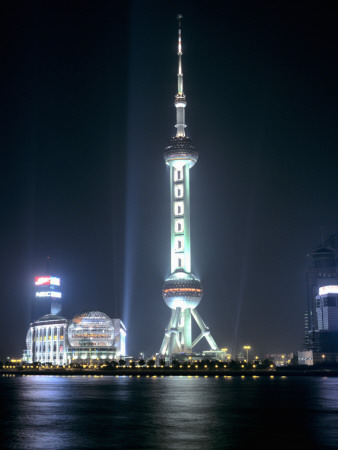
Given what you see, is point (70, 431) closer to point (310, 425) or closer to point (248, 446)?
point (248, 446)

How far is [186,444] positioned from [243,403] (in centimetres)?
3452

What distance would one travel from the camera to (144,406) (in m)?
69.6

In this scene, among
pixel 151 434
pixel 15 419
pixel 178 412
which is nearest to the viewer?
pixel 151 434

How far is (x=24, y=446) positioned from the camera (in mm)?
39969

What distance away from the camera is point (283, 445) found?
39.8 metres

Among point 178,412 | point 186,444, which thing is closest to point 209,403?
point 178,412

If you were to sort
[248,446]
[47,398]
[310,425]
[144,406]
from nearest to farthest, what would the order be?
[248,446]
[310,425]
[144,406]
[47,398]

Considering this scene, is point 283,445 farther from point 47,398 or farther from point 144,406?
point 47,398

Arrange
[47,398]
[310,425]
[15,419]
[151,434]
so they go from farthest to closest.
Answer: [47,398] < [15,419] < [310,425] < [151,434]

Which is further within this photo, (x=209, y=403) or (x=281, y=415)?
(x=209, y=403)

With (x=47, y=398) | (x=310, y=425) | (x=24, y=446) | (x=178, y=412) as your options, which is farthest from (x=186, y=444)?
(x=47, y=398)

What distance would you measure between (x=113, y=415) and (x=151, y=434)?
15526mm

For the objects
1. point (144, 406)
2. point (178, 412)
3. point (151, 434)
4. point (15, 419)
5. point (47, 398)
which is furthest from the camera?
point (47, 398)

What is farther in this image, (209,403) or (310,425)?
(209,403)
